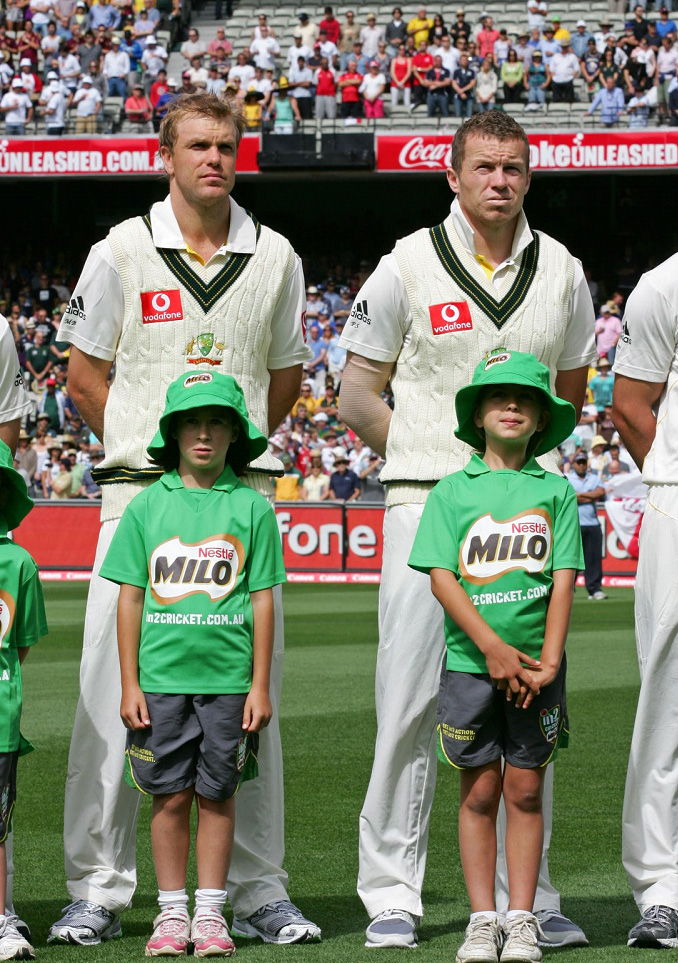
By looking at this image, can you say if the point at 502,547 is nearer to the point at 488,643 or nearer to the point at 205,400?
the point at 488,643

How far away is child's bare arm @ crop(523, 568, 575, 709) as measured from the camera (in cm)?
426

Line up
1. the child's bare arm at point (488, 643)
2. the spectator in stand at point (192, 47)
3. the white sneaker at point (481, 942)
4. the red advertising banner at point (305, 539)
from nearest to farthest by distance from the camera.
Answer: the white sneaker at point (481, 942) → the child's bare arm at point (488, 643) → the red advertising banner at point (305, 539) → the spectator in stand at point (192, 47)

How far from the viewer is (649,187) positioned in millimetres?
32469

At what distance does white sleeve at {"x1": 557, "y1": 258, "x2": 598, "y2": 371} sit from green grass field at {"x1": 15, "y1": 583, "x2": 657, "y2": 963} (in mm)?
1859

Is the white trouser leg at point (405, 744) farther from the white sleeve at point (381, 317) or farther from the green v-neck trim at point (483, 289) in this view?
the green v-neck trim at point (483, 289)

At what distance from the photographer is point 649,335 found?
477 centimetres

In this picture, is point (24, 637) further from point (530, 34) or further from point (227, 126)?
point (530, 34)

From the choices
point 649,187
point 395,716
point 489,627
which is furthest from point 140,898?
point 649,187

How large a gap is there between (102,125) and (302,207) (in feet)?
17.8

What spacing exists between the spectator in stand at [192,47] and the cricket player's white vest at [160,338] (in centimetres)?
2795

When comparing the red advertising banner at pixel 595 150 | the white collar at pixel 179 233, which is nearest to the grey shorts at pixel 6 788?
the white collar at pixel 179 233

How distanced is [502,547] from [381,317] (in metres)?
0.95

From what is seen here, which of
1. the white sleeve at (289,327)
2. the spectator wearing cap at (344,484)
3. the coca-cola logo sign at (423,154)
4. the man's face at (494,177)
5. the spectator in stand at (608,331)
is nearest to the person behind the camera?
the man's face at (494,177)

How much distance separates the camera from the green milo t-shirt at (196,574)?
4.39 m
